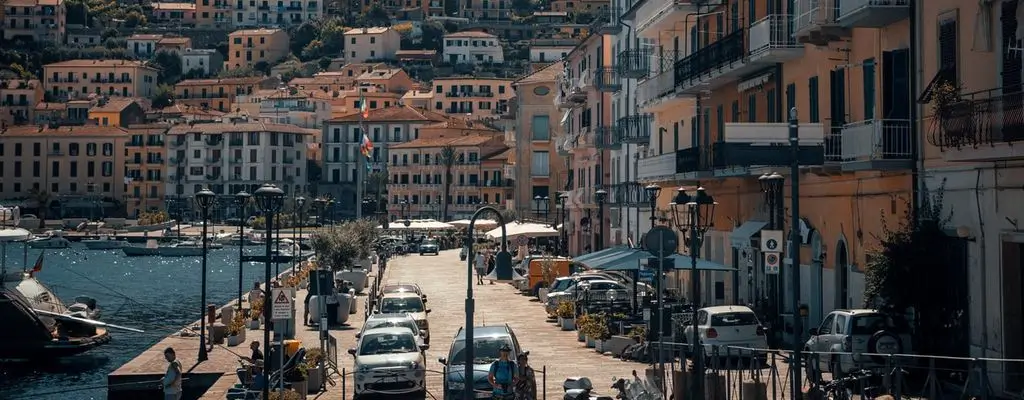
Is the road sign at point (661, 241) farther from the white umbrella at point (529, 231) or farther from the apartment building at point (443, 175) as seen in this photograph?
the apartment building at point (443, 175)

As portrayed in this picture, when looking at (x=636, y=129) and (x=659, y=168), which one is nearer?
(x=659, y=168)

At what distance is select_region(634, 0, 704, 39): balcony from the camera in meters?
45.9

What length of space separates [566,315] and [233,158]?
5380 inches

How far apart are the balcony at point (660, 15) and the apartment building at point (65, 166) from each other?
13332 centimetres

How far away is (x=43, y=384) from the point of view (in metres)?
46.2

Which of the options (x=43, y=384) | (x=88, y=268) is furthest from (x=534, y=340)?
(x=88, y=268)

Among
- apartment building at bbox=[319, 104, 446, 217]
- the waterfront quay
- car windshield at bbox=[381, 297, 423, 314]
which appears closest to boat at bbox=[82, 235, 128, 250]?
apartment building at bbox=[319, 104, 446, 217]

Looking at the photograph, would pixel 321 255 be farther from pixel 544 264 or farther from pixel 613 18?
pixel 613 18

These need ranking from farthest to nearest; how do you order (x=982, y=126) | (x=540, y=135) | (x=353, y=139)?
1. (x=353, y=139)
2. (x=540, y=135)
3. (x=982, y=126)

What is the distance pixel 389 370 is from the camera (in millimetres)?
29312

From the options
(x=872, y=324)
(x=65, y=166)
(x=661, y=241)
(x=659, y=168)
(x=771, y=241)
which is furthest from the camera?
(x=65, y=166)

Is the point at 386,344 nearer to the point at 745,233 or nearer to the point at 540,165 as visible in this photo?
the point at 745,233

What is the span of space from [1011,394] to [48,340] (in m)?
37.8

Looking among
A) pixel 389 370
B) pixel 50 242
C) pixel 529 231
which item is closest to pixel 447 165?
pixel 50 242
